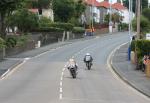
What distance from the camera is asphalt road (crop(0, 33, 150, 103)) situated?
2956 cm

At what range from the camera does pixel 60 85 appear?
1494 inches

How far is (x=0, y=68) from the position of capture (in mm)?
52656

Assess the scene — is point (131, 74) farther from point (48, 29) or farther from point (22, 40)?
point (48, 29)

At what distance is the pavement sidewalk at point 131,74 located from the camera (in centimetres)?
3772

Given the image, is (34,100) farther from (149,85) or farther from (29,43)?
(29,43)

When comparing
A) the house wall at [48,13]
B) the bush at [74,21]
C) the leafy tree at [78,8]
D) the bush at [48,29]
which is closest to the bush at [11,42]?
the bush at [48,29]

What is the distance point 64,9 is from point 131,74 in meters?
80.1

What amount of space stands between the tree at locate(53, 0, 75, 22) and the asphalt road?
62.2m

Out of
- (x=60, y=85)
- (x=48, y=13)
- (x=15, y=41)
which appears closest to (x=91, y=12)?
(x=48, y=13)

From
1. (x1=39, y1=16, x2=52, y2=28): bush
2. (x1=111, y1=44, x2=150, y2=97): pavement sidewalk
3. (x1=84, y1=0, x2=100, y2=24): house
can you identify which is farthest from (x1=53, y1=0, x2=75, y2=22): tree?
(x1=111, y1=44, x2=150, y2=97): pavement sidewalk

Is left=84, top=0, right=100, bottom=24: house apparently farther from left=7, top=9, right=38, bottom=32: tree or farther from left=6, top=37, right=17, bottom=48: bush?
left=6, top=37, right=17, bottom=48: bush

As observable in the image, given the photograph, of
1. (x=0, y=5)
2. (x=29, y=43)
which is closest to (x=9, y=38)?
(x=0, y=5)

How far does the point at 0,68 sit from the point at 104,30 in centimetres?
9480

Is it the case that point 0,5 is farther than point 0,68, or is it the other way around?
point 0,5
